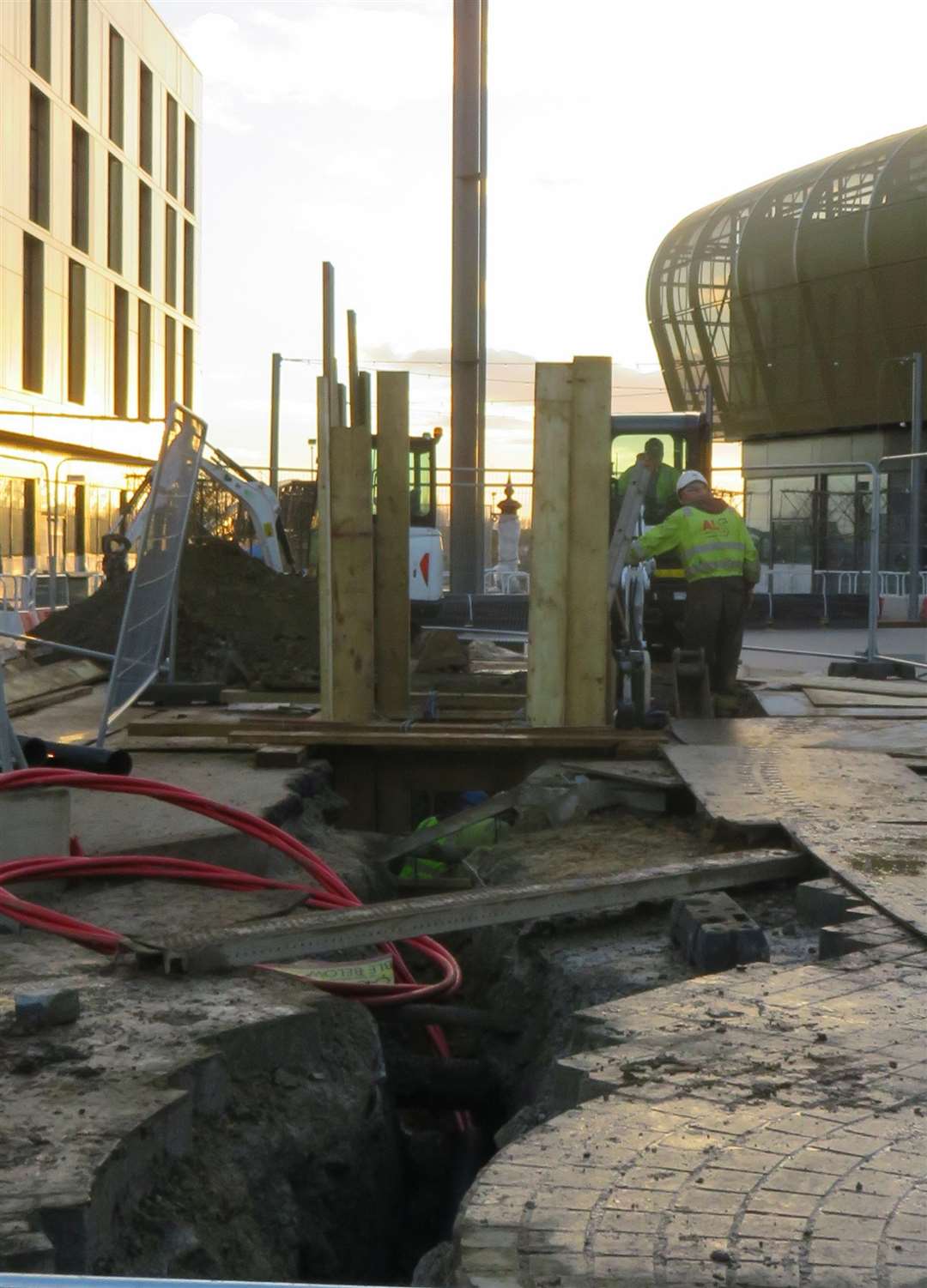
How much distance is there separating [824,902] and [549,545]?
14.4 feet

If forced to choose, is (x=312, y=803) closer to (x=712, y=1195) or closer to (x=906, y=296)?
(x=712, y=1195)

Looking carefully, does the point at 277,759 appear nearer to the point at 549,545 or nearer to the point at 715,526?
the point at 549,545

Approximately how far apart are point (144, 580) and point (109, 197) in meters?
31.5

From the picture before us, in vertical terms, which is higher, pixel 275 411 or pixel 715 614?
pixel 275 411

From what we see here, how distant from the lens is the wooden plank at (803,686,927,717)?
11.4 m

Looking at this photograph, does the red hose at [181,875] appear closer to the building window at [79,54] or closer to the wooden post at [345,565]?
the wooden post at [345,565]

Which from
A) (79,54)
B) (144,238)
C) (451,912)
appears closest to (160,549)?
(451,912)

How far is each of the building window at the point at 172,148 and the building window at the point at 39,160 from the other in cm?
1120

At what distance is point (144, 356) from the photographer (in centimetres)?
4147

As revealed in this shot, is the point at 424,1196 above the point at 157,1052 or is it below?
below

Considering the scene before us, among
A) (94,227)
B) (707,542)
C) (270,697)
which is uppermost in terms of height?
(94,227)

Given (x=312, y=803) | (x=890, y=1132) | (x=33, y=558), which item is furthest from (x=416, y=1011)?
(x=33, y=558)

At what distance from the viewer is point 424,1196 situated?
16.1 feet

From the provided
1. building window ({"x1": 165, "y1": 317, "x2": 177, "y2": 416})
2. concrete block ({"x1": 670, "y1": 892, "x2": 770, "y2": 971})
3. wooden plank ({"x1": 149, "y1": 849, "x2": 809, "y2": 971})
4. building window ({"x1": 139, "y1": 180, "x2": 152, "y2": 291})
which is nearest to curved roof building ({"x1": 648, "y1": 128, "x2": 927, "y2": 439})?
building window ({"x1": 165, "y1": 317, "x2": 177, "y2": 416})
